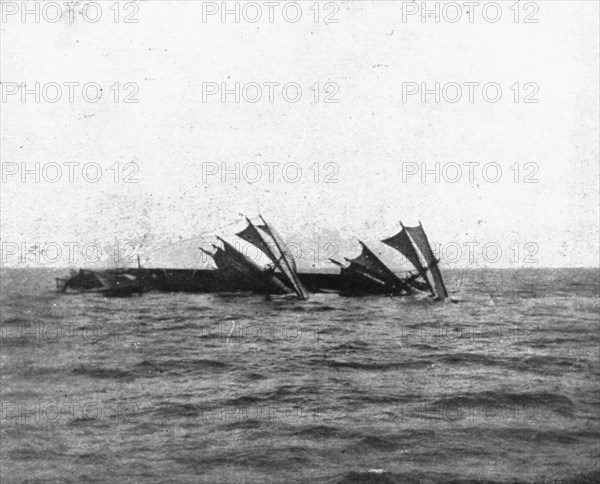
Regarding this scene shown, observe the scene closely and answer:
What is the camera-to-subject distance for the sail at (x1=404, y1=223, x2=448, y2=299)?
4006cm

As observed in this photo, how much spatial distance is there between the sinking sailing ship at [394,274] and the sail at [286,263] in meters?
Result: 3.34

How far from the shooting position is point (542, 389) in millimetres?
12797

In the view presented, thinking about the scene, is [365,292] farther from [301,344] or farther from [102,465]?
[102,465]

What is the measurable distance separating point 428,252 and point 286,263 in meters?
10.1

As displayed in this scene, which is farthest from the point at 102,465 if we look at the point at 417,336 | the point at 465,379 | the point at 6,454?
the point at 417,336

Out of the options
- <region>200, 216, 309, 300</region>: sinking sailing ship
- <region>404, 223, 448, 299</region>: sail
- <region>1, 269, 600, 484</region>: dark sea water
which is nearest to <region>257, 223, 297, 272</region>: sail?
<region>200, 216, 309, 300</region>: sinking sailing ship

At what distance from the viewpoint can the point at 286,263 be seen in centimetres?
4131

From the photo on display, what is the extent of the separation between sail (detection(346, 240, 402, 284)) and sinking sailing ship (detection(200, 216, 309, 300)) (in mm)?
4611

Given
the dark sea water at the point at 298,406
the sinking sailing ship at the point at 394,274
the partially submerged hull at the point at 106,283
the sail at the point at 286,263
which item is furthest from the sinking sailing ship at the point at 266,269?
the dark sea water at the point at 298,406

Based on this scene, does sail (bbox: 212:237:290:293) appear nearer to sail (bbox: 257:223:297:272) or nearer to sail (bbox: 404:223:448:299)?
sail (bbox: 257:223:297:272)

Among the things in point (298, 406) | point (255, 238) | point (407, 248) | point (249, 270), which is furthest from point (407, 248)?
point (298, 406)

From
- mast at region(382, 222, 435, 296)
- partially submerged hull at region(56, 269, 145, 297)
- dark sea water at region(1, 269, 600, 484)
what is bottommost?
dark sea water at region(1, 269, 600, 484)

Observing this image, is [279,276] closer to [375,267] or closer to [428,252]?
[375,267]

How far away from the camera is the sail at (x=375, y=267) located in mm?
42128
